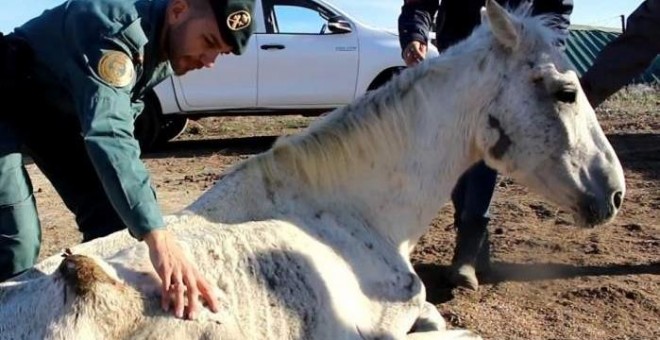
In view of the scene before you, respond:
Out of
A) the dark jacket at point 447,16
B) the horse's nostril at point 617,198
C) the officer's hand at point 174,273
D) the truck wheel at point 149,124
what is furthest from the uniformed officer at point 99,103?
the truck wheel at point 149,124

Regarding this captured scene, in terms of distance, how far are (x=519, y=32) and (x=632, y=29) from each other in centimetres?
170

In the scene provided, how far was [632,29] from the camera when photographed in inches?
187

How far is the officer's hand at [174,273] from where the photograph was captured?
2.71 m

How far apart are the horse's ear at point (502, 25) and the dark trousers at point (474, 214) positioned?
76.5 inches

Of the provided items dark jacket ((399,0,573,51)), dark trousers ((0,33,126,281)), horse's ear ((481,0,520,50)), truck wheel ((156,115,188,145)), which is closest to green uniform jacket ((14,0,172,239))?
dark trousers ((0,33,126,281))

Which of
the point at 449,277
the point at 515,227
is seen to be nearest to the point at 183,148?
the point at 515,227

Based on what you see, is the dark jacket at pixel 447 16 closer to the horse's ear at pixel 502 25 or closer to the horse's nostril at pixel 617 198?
the horse's ear at pixel 502 25

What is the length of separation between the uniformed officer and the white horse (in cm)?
22

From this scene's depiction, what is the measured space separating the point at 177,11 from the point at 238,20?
0.26m

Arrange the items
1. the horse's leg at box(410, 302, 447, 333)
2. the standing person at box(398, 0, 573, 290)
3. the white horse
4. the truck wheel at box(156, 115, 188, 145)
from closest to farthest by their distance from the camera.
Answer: the white horse → the horse's leg at box(410, 302, 447, 333) → the standing person at box(398, 0, 573, 290) → the truck wheel at box(156, 115, 188, 145)

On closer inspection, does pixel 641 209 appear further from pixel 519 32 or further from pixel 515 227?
pixel 519 32

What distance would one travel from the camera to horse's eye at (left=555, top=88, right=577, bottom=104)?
3.31m

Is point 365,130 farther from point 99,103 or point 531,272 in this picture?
point 531,272

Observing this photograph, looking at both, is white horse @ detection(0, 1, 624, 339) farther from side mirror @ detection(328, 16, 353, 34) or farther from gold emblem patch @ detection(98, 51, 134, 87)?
side mirror @ detection(328, 16, 353, 34)
